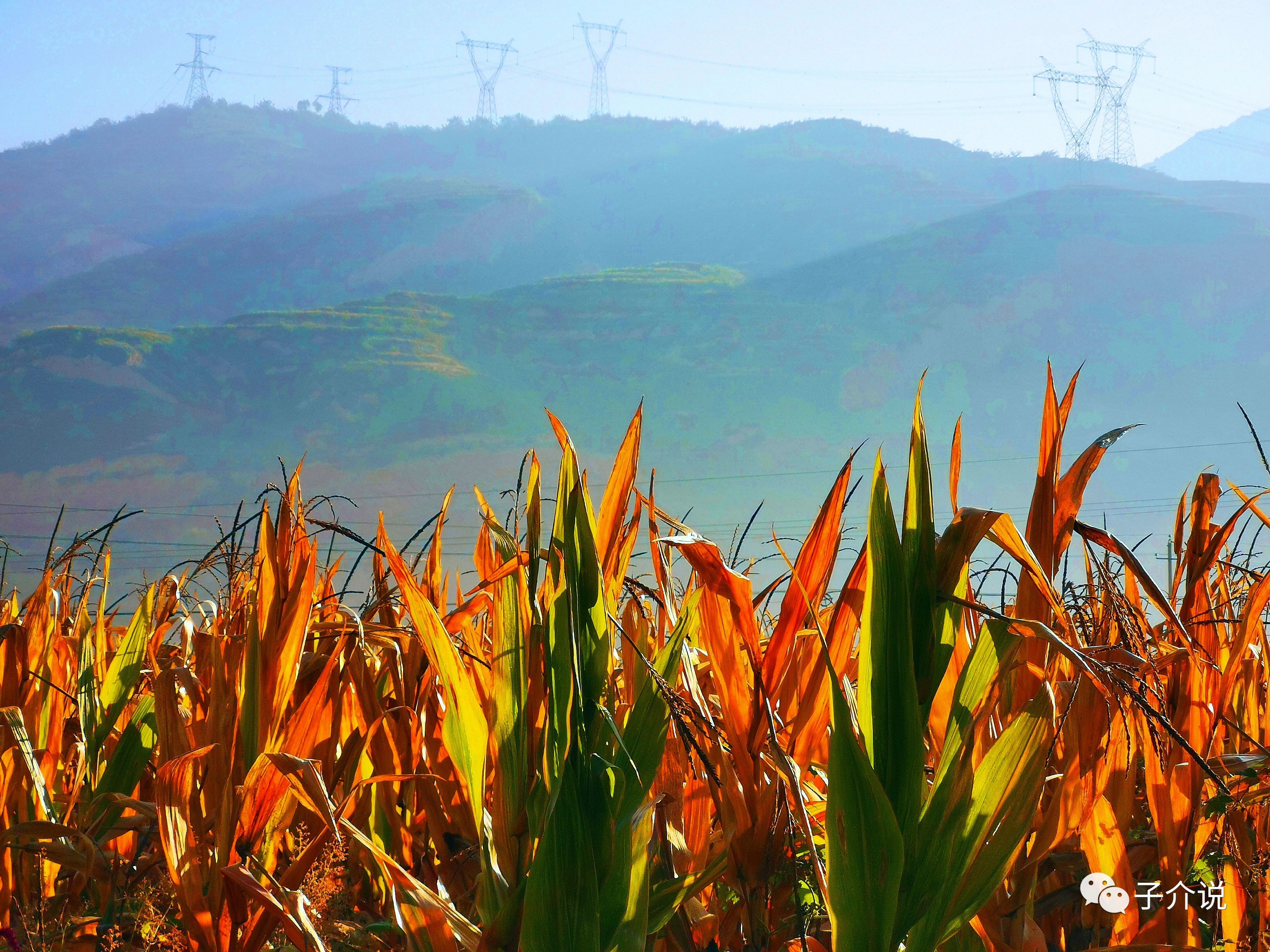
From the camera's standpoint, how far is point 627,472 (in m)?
0.55

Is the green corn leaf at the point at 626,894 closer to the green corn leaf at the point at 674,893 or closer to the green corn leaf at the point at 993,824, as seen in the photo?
the green corn leaf at the point at 674,893

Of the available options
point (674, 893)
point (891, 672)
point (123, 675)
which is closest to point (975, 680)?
point (891, 672)

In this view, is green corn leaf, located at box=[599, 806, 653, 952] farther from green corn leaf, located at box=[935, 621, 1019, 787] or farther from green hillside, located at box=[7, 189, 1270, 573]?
green hillside, located at box=[7, 189, 1270, 573]

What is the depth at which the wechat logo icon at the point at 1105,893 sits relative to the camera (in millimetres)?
619

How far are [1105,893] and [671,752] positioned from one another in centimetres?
32

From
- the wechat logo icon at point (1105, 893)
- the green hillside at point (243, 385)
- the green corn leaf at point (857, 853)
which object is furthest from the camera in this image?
the green hillside at point (243, 385)

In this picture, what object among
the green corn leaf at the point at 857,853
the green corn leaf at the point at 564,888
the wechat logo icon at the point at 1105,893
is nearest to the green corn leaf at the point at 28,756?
the green corn leaf at the point at 564,888

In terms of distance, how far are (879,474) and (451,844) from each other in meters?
0.49

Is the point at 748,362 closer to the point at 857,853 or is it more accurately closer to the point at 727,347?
the point at 727,347

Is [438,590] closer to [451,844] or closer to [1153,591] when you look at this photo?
[451,844]

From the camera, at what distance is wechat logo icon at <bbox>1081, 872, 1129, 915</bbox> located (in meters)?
0.62

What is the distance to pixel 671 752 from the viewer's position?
2.07ft

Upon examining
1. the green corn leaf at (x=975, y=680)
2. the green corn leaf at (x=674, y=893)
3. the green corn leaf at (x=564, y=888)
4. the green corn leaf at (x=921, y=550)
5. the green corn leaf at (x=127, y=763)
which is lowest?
the green corn leaf at (x=127, y=763)

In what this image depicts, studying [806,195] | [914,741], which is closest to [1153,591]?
[914,741]
